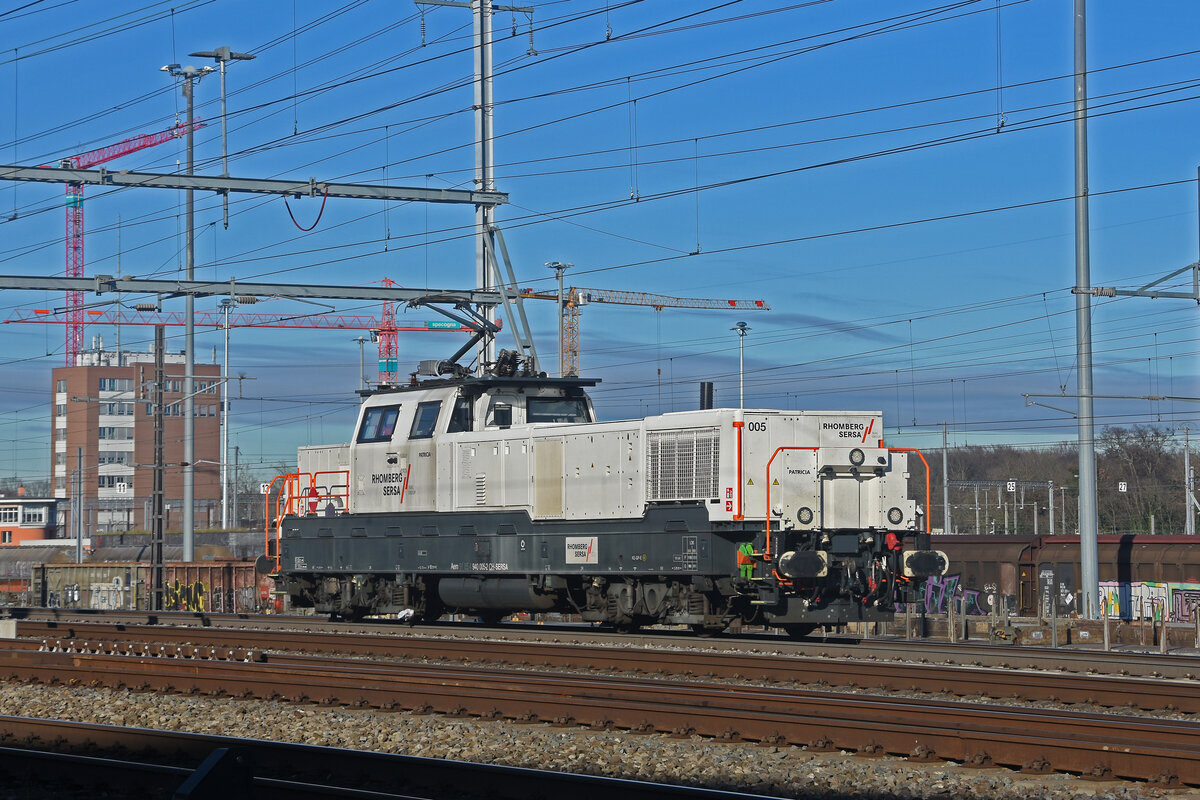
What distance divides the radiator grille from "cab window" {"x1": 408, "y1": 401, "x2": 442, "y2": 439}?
4.57 metres

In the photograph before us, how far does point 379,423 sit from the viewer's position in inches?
896

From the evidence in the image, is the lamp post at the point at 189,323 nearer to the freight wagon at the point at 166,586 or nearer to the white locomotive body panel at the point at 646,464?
the freight wagon at the point at 166,586

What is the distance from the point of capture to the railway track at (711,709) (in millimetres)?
9625

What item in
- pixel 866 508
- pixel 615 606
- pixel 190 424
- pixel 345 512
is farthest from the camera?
pixel 190 424

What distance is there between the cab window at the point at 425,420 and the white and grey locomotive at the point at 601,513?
3cm

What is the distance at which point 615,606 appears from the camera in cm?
1958

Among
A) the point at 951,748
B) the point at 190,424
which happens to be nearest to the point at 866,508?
the point at 951,748

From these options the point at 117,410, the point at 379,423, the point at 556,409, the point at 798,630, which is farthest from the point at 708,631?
the point at 117,410

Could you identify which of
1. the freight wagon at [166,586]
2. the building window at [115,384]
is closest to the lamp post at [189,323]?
the freight wagon at [166,586]

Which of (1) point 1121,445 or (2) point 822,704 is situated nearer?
(2) point 822,704

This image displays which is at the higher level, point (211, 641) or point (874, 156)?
point (874, 156)

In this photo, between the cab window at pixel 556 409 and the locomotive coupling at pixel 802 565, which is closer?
the locomotive coupling at pixel 802 565

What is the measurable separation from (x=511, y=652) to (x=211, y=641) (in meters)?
5.80

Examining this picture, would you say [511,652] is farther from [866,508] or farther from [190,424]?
[190,424]
